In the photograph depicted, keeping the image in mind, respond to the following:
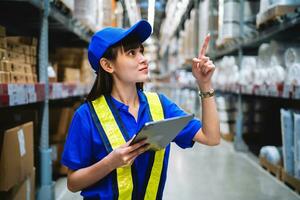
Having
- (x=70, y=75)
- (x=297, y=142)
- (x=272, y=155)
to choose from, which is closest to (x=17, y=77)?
(x=70, y=75)

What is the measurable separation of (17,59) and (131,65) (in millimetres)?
1075

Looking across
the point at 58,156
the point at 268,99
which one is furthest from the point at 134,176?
the point at 268,99

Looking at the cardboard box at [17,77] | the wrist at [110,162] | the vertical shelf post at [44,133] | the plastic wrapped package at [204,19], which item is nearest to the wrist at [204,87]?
the wrist at [110,162]

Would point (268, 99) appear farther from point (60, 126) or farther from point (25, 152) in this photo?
point (25, 152)

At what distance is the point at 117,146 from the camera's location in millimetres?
1313

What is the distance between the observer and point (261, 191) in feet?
9.52

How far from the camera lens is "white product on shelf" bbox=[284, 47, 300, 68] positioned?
2.93 m

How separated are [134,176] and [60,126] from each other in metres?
2.15

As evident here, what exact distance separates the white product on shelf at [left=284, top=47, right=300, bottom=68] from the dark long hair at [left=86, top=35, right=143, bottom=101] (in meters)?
1.95

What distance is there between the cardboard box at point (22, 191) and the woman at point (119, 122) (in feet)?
2.25

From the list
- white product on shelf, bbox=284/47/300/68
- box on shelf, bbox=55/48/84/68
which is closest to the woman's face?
white product on shelf, bbox=284/47/300/68

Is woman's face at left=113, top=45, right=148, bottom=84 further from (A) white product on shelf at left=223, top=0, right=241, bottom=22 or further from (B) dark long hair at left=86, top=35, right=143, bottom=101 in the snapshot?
(A) white product on shelf at left=223, top=0, right=241, bottom=22

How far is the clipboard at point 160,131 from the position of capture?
108 cm

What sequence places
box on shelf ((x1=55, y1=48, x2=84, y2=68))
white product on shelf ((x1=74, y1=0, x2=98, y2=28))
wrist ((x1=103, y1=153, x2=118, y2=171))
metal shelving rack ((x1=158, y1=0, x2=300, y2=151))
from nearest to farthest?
1. wrist ((x1=103, y1=153, x2=118, y2=171))
2. metal shelving rack ((x1=158, y1=0, x2=300, y2=151))
3. white product on shelf ((x1=74, y1=0, x2=98, y2=28))
4. box on shelf ((x1=55, y1=48, x2=84, y2=68))
